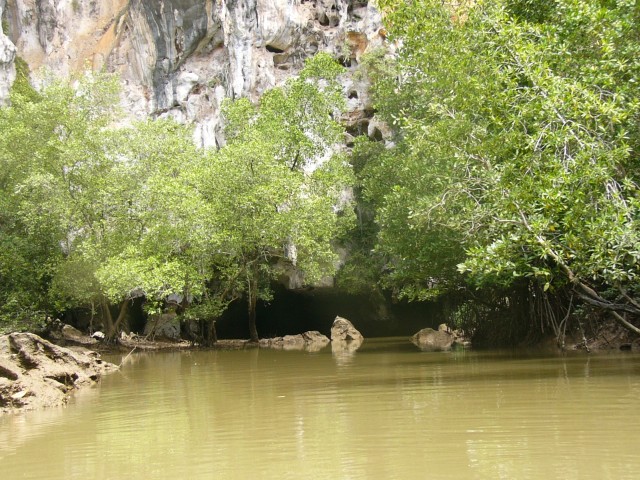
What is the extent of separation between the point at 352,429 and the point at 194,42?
92.7 feet

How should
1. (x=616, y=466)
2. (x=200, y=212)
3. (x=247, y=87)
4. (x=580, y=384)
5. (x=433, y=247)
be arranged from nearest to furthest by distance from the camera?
(x=616, y=466)
(x=580, y=384)
(x=433, y=247)
(x=200, y=212)
(x=247, y=87)

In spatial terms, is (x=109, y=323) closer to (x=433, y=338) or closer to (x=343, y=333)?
(x=343, y=333)

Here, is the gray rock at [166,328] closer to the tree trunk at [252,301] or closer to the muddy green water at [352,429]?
the tree trunk at [252,301]

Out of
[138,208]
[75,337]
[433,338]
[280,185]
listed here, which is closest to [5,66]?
[138,208]

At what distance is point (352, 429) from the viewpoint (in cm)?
488

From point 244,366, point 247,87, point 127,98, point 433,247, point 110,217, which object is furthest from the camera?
point 127,98

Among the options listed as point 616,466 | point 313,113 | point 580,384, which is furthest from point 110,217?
point 616,466

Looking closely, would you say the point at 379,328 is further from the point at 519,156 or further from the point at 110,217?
the point at 519,156

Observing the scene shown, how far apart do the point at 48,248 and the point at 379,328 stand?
15612 mm

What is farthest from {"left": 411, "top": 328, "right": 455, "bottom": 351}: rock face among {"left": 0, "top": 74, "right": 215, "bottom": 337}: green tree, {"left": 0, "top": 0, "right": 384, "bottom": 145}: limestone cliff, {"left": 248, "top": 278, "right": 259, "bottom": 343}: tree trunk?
{"left": 0, "top": 0, "right": 384, "bottom": 145}: limestone cliff

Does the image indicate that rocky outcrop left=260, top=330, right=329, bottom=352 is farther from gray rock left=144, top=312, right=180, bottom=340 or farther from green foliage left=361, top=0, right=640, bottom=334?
green foliage left=361, top=0, right=640, bottom=334

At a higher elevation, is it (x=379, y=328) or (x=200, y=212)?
(x=200, y=212)

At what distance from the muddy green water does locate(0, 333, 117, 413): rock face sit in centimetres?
48

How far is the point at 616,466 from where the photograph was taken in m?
3.37
